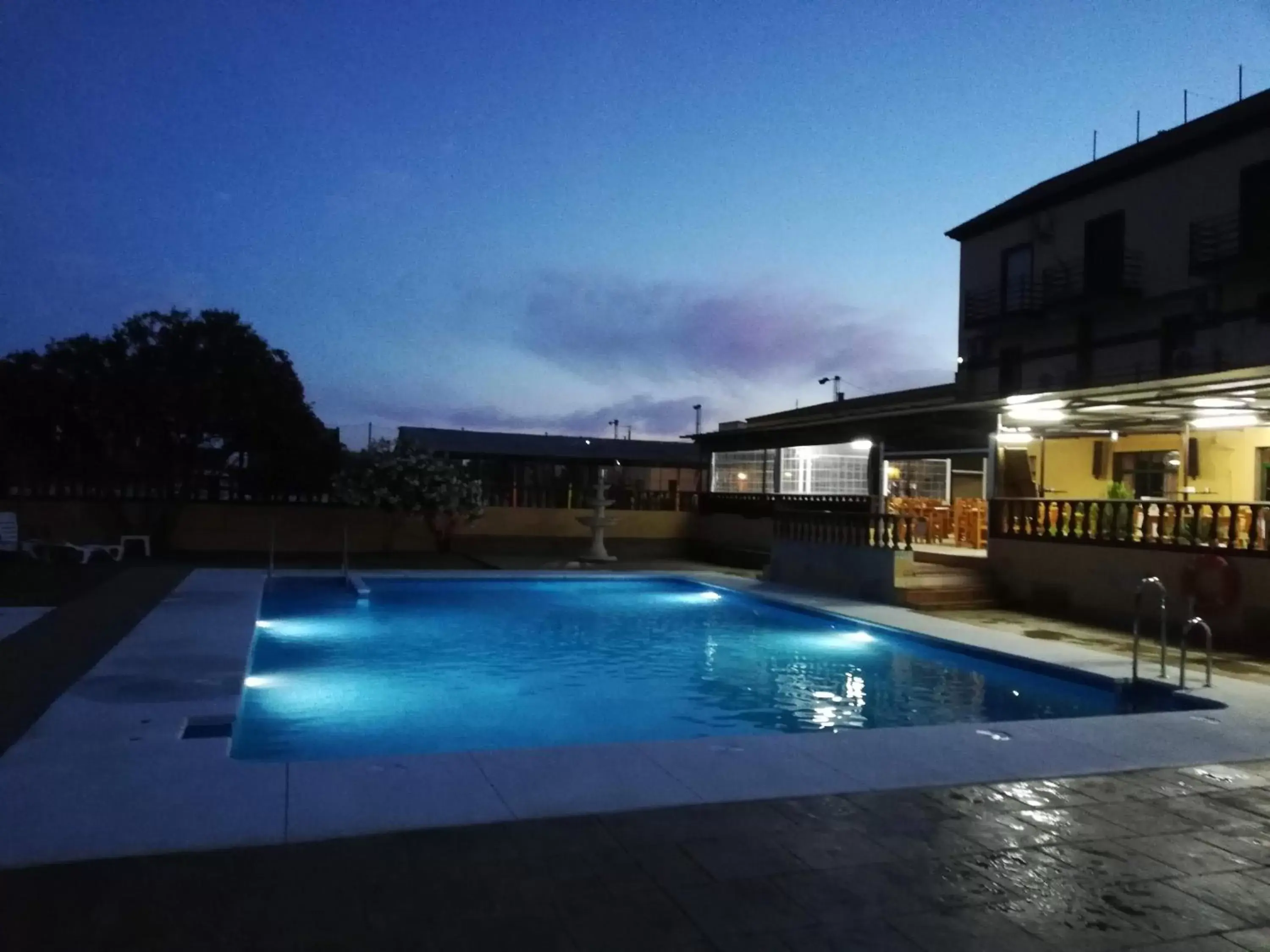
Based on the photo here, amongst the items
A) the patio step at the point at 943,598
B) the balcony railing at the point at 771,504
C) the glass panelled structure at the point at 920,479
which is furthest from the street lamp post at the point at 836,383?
the patio step at the point at 943,598

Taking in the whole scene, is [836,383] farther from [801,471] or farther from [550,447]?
[801,471]

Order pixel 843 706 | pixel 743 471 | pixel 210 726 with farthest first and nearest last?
pixel 743 471, pixel 843 706, pixel 210 726

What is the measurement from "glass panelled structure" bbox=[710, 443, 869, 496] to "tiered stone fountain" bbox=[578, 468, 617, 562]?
13.7ft

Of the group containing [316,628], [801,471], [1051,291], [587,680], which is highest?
[1051,291]

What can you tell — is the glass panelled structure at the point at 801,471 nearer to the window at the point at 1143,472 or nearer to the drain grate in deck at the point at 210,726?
the window at the point at 1143,472

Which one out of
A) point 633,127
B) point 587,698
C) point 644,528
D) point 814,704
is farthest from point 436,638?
point 644,528

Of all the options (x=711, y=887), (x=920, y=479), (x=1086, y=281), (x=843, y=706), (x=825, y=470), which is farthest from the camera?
(x=1086, y=281)

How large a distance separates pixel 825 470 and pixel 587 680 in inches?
516

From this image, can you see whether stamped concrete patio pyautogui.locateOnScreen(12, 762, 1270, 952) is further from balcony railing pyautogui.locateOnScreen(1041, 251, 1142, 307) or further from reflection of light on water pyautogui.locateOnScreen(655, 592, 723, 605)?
balcony railing pyautogui.locateOnScreen(1041, 251, 1142, 307)

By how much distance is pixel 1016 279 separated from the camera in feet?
89.8

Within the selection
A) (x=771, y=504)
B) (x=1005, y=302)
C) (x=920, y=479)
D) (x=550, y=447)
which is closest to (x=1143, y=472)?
(x=920, y=479)

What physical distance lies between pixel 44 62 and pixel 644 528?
16692 millimetres

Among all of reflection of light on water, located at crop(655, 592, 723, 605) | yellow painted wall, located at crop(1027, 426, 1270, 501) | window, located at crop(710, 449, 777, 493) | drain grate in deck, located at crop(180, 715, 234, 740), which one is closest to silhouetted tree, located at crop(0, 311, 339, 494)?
reflection of light on water, located at crop(655, 592, 723, 605)

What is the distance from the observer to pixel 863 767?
559 centimetres
